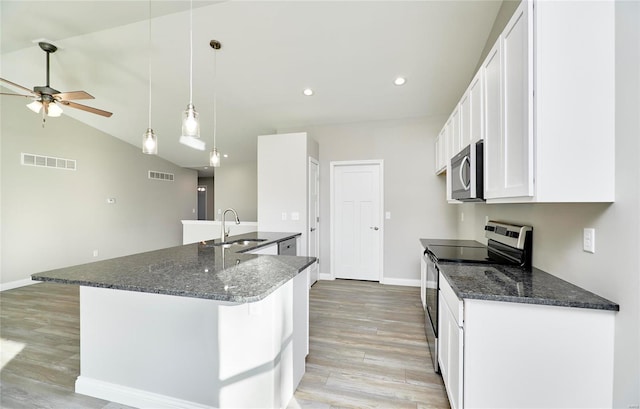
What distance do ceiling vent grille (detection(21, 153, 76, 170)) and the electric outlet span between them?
7.02 m

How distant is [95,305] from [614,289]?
2.93m

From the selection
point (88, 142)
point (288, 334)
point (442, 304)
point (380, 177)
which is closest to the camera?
point (288, 334)

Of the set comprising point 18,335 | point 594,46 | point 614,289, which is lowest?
point 18,335

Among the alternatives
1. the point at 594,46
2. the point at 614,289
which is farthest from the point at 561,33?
the point at 614,289

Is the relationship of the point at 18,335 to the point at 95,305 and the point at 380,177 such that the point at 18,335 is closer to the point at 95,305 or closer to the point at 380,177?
the point at 95,305

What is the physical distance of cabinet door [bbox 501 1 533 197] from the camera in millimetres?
1254

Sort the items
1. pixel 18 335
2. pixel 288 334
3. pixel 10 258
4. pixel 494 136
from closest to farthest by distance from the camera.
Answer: pixel 494 136 → pixel 288 334 → pixel 18 335 → pixel 10 258

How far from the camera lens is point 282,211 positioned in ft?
13.8

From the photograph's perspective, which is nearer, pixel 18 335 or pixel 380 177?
pixel 18 335

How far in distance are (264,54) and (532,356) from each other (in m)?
3.62

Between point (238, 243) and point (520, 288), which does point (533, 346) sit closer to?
point (520, 288)

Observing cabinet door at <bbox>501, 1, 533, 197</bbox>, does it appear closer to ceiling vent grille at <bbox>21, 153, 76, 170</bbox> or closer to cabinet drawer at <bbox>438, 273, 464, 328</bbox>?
cabinet drawer at <bbox>438, 273, 464, 328</bbox>

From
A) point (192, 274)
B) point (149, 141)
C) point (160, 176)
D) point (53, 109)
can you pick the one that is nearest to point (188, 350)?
point (192, 274)

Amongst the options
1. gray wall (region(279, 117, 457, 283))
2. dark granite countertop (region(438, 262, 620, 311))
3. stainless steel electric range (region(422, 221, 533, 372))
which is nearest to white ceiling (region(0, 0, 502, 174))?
gray wall (region(279, 117, 457, 283))
